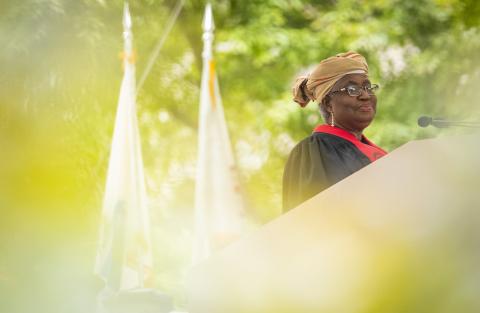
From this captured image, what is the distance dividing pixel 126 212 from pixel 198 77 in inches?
89.3

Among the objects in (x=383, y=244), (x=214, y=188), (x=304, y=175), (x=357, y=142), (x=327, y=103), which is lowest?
(x=383, y=244)

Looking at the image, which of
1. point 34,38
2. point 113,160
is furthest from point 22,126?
point 34,38

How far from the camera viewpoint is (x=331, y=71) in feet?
6.07

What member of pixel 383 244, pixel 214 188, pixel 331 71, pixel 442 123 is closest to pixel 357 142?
pixel 331 71

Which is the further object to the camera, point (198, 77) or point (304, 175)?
point (198, 77)

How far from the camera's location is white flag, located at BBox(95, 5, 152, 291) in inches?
203

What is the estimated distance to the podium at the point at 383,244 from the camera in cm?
73

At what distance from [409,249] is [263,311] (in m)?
0.17

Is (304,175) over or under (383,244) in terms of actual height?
over

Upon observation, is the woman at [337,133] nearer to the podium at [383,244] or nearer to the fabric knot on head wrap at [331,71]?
the fabric knot on head wrap at [331,71]

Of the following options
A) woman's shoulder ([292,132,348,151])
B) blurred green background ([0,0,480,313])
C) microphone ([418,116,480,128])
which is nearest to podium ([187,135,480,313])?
microphone ([418,116,480,128])

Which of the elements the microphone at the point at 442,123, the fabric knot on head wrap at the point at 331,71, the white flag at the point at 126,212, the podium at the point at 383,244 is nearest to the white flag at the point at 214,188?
the white flag at the point at 126,212

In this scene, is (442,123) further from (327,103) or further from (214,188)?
(214,188)

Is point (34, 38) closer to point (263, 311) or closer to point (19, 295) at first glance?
point (19, 295)
